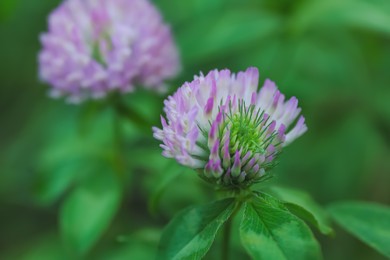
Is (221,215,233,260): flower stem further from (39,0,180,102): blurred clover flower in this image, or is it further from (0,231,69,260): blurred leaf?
(0,231,69,260): blurred leaf

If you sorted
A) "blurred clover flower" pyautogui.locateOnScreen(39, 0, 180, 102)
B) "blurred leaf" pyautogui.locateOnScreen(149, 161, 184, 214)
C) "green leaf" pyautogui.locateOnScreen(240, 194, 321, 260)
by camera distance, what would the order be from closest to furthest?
1. "green leaf" pyautogui.locateOnScreen(240, 194, 321, 260)
2. "blurred leaf" pyautogui.locateOnScreen(149, 161, 184, 214)
3. "blurred clover flower" pyautogui.locateOnScreen(39, 0, 180, 102)

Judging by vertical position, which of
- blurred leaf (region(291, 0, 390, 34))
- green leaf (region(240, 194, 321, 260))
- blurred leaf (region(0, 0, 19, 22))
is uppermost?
blurred leaf (region(0, 0, 19, 22))

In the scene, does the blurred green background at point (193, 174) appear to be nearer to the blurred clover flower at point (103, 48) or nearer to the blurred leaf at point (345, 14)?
the blurred leaf at point (345, 14)

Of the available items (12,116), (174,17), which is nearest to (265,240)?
(174,17)

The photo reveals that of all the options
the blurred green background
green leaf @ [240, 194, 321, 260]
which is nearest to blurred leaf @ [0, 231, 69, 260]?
the blurred green background

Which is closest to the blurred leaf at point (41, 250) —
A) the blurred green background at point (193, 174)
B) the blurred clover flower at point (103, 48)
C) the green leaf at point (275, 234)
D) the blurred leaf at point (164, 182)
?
the blurred green background at point (193, 174)

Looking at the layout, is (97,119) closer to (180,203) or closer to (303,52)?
(180,203)

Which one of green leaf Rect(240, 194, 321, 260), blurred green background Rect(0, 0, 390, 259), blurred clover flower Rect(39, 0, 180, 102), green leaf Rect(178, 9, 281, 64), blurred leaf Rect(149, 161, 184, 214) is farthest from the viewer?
green leaf Rect(178, 9, 281, 64)
